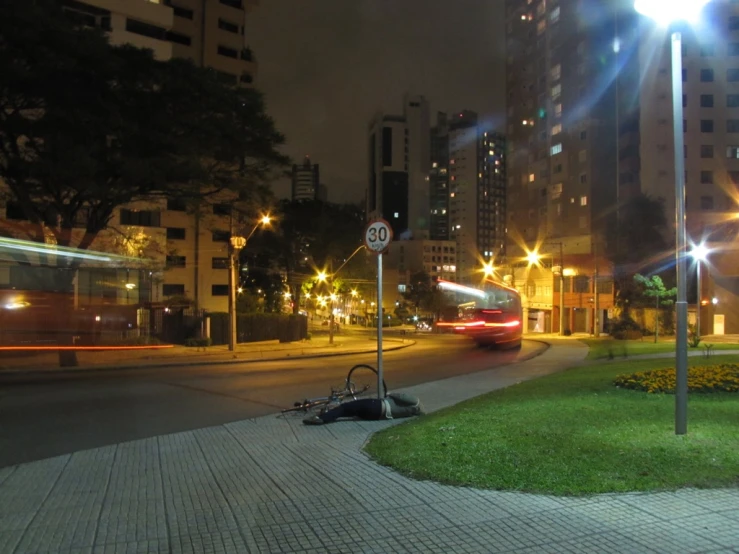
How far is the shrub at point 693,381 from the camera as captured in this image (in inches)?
423

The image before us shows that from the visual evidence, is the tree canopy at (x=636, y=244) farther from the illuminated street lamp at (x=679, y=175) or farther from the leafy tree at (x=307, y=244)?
the illuminated street lamp at (x=679, y=175)

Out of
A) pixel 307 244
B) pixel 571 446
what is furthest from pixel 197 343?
pixel 571 446

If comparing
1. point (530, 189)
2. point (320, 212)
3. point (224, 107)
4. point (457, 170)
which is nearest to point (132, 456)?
point (224, 107)

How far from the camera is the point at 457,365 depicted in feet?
69.2

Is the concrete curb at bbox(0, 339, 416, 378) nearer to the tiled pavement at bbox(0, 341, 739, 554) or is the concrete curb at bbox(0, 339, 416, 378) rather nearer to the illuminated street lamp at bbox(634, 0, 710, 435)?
the tiled pavement at bbox(0, 341, 739, 554)

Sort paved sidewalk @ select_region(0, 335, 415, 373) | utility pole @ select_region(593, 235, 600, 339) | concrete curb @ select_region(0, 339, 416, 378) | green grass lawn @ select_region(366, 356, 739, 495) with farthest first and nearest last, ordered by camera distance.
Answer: utility pole @ select_region(593, 235, 600, 339), paved sidewalk @ select_region(0, 335, 415, 373), concrete curb @ select_region(0, 339, 416, 378), green grass lawn @ select_region(366, 356, 739, 495)

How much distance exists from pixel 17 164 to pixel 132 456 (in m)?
17.0

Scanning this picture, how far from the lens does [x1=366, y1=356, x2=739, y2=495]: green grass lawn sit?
5.43m

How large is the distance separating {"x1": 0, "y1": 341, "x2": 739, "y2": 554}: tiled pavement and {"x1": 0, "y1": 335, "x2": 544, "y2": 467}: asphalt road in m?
2.16

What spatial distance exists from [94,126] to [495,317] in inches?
772

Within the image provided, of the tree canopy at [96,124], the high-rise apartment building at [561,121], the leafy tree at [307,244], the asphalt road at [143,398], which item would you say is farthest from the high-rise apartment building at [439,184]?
the asphalt road at [143,398]

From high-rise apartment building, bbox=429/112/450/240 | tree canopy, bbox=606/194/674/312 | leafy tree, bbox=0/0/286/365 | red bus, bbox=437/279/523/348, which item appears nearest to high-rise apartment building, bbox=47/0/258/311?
leafy tree, bbox=0/0/286/365

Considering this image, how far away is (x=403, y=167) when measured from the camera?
14725cm

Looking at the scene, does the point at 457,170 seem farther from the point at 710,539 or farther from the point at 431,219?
the point at 710,539
